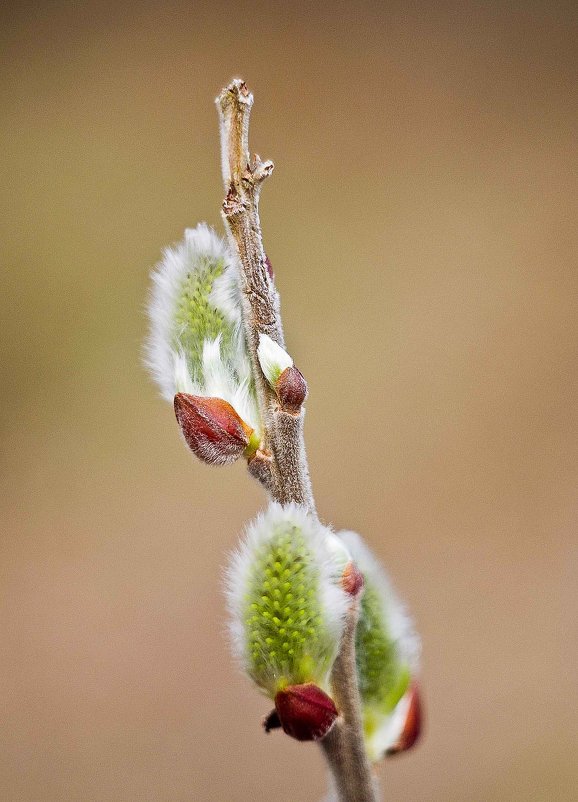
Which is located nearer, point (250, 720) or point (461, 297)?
point (250, 720)

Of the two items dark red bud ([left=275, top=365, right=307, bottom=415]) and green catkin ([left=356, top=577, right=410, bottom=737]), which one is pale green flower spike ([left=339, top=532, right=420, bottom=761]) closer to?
green catkin ([left=356, top=577, right=410, bottom=737])

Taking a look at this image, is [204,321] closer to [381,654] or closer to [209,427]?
Result: [209,427]

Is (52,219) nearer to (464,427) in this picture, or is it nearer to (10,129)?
(10,129)

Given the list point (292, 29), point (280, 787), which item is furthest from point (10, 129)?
point (280, 787)

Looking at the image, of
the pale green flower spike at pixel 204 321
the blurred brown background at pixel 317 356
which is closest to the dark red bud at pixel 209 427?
the pale green flower spike at pixel 204 321

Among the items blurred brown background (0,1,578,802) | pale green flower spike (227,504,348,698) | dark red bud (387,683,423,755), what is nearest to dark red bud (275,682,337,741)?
pale green flower spike (227,504,348,698)
